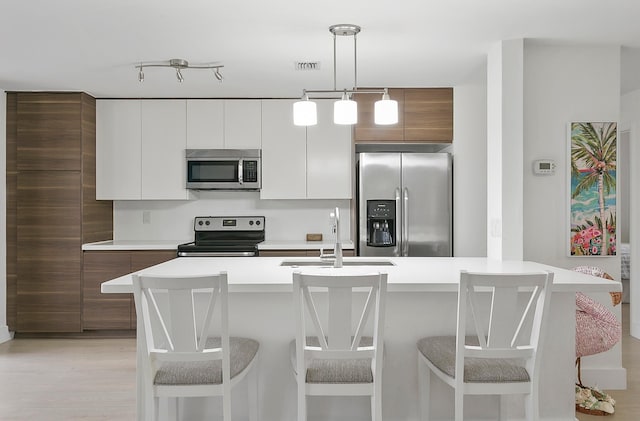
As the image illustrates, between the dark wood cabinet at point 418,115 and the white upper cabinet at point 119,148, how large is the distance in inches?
83.1

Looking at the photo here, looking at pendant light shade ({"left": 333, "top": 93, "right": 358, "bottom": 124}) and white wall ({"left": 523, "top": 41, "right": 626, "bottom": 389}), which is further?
white wall ({"left": 523, "top": 41, "right": 626, "bottom": 389})

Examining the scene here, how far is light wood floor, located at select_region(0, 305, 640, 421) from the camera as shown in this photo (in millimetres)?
3396

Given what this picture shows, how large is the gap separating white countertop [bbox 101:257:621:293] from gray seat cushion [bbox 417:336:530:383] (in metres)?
0.27

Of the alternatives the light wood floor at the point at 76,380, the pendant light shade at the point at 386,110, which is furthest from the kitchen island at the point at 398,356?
the pendant light shade at the point at 386,110

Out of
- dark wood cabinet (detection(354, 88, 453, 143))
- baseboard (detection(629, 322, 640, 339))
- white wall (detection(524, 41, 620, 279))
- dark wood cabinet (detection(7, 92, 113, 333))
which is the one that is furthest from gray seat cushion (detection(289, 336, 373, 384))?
baseboard (detection(629, 322, 640, 339))

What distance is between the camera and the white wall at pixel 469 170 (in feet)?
16.9

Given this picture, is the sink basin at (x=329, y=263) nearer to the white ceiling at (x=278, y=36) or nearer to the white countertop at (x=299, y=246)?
the white ceiling at (x=278, y=36)

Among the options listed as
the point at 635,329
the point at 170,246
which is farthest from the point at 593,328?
the point at 170,246

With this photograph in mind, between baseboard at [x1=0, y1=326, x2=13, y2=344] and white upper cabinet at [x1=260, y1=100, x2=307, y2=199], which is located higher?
white upper cabinet at [x1=260, y1=100, x2=307, y2=199]

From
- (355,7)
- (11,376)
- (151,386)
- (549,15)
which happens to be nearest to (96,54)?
(355,7)

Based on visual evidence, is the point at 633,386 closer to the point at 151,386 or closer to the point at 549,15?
the point at 549,15

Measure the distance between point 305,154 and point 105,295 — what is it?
7.25ft

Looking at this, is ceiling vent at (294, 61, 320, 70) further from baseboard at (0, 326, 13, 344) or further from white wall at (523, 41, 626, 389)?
baseboard at (0, 326, 13, 344)

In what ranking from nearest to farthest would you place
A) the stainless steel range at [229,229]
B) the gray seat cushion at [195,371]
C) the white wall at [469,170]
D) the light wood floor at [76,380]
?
1. the gray seat cushion at [195,371]
2. the light wood floor at [76,380]
3. the white wall at [469,170]
4. the stainless steel range at [229,229]
